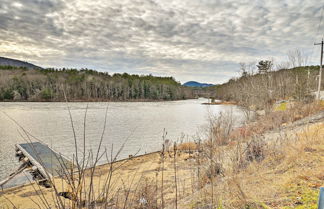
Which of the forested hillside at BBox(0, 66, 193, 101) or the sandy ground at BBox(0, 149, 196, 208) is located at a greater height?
the forested hillside at BBox(0, 66, 193, 101)

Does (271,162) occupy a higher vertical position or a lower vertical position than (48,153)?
higher

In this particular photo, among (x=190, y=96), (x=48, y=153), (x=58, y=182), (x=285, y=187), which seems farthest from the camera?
(x=190, y=96)

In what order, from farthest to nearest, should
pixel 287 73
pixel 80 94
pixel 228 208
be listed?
pixel 80 94, pixel 287 73, pixel 228 208

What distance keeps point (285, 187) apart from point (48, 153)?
13.1 metres

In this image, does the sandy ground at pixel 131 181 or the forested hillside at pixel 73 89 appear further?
the forested hillside at pixel 73 89

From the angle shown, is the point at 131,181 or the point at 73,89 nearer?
the point at 131,181

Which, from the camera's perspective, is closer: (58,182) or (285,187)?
(285,187)

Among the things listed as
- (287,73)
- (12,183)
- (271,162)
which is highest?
(287,73)

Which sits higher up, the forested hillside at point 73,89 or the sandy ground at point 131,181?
the forested hillside at point 73,89

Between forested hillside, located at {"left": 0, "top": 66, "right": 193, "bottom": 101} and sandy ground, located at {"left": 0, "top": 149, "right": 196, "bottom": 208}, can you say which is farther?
forested hillside, located at {"left": 0, "top": 66, "right": 193, "bottom": 101}

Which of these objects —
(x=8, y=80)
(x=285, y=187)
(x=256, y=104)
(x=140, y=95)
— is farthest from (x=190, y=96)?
(x=285, y=187)

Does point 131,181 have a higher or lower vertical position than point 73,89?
lower

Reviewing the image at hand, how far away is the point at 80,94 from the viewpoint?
282 ft

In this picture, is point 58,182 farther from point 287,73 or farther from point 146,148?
point 287,73
